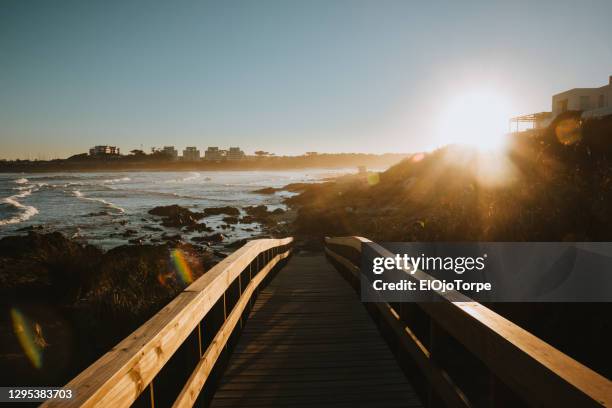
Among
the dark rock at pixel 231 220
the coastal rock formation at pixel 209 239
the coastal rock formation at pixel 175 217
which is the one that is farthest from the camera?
the dark rock at pixel 231 220

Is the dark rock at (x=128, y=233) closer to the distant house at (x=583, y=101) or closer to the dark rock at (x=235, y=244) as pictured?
the dark rock at (x=235, y=244)

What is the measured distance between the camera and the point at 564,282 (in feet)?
15.2

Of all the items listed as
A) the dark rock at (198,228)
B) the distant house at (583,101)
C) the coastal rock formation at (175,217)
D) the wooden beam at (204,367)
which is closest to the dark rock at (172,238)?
the dark rock at (198,228)

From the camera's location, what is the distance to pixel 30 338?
5648mm

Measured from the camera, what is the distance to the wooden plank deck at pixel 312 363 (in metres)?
3.15

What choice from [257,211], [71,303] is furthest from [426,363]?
[257,211]

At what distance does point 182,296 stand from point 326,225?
24.9 m

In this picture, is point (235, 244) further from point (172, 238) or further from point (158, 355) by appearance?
point (158, 355)

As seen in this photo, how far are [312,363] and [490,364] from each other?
2157mm

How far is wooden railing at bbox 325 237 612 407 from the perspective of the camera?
1.39 m

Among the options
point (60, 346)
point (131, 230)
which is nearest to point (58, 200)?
point (131, 230)

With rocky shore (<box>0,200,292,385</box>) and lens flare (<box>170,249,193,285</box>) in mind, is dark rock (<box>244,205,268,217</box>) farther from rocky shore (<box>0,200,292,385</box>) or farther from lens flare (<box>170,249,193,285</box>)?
rocky shore (<box>0,200,292,385</box>)

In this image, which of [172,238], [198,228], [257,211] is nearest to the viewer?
[172,238]

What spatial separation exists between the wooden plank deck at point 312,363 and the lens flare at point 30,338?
9.55 feet
